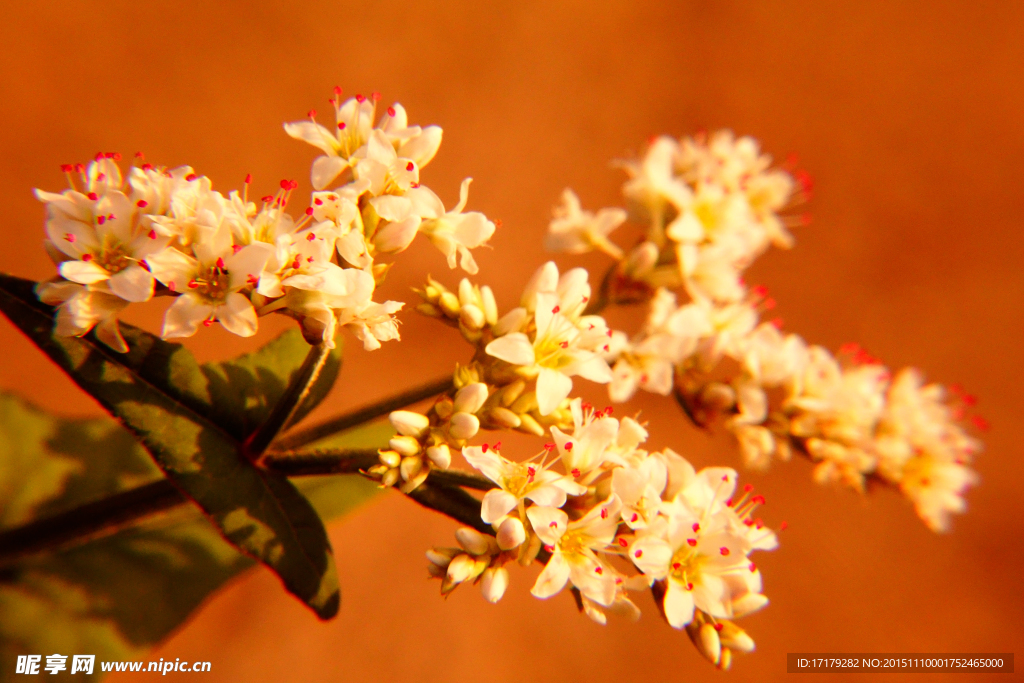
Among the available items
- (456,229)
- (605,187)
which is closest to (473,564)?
(456,229)

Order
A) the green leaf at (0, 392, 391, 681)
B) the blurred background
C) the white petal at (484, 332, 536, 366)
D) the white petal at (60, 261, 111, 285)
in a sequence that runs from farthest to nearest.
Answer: the blurred background, the green leaf at (0, 392, 391, 681), the white petal at (484, 332, 536, 366), the white petal at (60, 261, 111, 285)

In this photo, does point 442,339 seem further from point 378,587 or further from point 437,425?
point 437,425

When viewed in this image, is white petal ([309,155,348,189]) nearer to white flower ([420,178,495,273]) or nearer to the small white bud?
white flower ([420,178,495,273])

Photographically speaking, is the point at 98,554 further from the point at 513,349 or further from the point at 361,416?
the point at 513,349

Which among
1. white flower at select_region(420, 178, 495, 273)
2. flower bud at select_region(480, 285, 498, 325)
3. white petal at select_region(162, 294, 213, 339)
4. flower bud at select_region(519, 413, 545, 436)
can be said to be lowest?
white petal at select_region(162, 294, 213, 339)

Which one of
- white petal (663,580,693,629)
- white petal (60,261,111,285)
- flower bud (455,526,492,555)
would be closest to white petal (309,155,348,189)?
white petal (60,261,111,285)

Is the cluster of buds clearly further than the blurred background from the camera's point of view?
No

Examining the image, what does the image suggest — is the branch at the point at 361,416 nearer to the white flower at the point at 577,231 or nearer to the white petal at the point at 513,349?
the white petal at the point at 513,349
